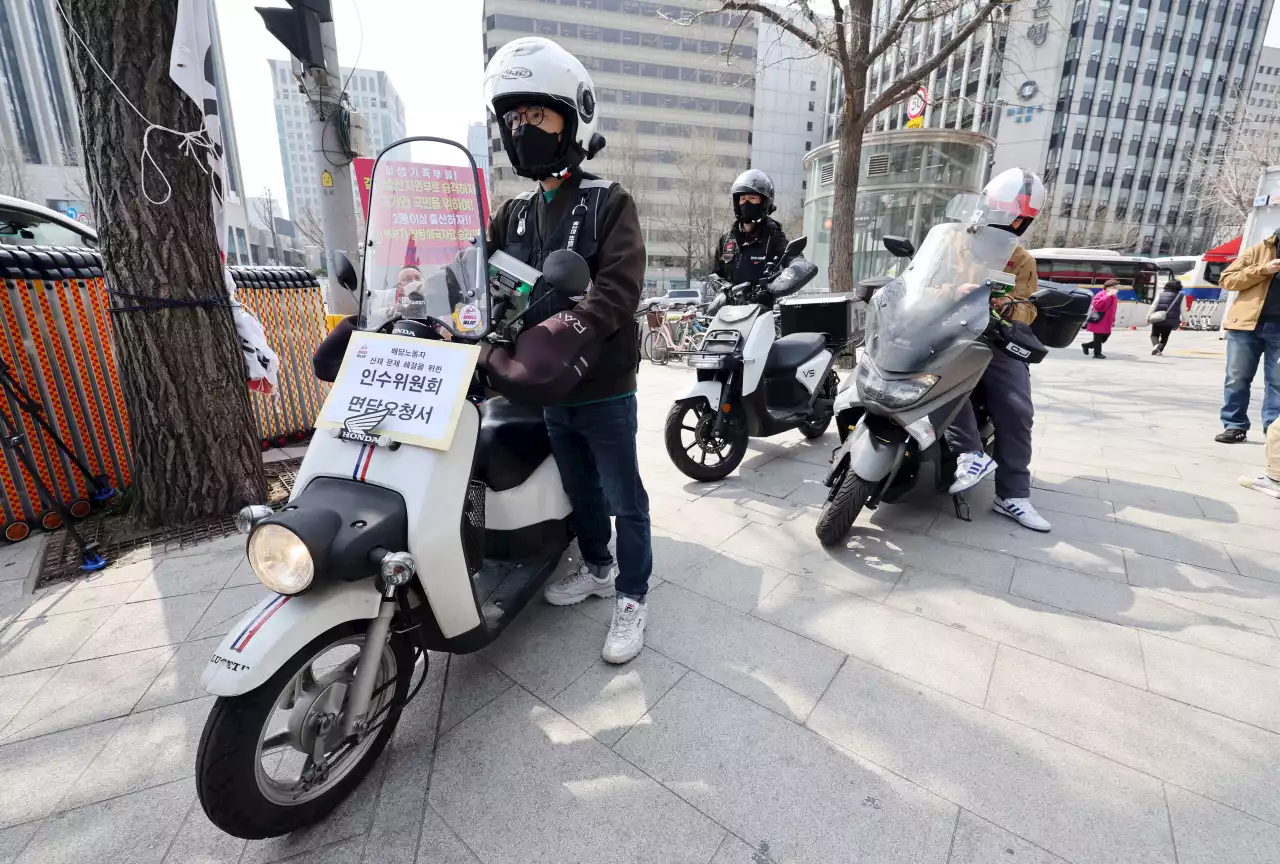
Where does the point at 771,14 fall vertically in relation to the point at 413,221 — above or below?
above

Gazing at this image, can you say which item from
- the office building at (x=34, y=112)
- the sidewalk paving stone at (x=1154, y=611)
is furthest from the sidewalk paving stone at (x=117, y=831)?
the office building at (x=34, y=112)

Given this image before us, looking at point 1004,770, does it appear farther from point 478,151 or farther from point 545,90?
point 478,151

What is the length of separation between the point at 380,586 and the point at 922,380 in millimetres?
2673

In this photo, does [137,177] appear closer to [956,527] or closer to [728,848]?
[728,848]

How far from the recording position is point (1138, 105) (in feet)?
178

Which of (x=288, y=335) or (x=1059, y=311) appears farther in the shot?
(x=288, y=335)

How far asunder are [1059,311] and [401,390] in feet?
11.7

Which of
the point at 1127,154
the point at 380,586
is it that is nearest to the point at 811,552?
the point at 380,586

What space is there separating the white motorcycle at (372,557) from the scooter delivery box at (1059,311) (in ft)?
9.81

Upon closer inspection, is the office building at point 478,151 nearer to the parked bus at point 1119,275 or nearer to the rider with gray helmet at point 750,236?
the rider with gray helmet at point 750,236

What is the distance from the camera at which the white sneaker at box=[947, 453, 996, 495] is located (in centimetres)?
320

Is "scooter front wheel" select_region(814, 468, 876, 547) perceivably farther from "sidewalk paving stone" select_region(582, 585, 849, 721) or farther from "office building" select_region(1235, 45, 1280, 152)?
"office building" select_region(1235, 45, 1280, 152)

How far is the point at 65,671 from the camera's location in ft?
6.95

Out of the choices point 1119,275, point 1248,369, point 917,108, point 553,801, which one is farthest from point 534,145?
point 1119,275
